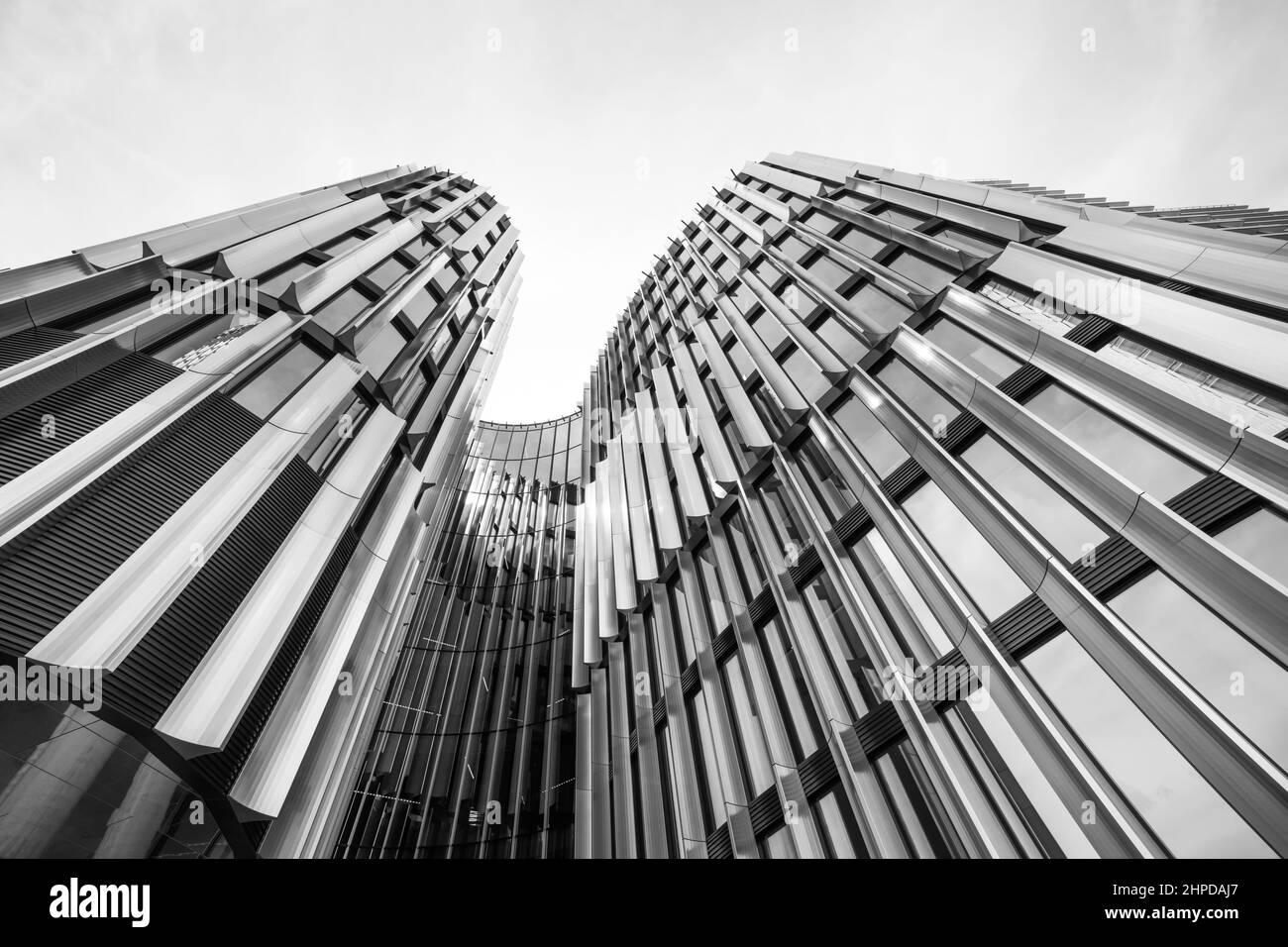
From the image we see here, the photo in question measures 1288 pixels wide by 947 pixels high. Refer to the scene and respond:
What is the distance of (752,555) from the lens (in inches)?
674

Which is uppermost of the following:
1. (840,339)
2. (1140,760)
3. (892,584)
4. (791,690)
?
(840,339)

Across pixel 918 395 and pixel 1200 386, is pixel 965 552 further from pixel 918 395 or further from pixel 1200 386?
pixel 918 395

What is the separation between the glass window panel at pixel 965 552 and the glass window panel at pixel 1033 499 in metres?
0.84

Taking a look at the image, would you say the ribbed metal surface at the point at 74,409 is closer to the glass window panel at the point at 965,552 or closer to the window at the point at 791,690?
the window at the point at 791,690

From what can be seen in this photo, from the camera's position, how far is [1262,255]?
961cm

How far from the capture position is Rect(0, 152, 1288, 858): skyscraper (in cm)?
791

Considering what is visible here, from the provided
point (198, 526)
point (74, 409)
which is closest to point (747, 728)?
point (198, 526)

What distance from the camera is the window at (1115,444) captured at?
8.96 meters

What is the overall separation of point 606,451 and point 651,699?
14.3 m

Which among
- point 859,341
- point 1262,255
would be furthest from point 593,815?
point 1262,255

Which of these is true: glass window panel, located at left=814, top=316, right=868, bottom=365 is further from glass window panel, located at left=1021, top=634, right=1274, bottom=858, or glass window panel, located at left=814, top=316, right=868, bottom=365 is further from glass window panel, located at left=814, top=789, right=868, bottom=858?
glass window panel, located at left=814, top=789, right=868, bottom=858

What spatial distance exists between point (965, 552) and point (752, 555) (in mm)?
6693

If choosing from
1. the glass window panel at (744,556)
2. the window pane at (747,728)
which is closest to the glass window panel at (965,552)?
the glass window panel at (744,556)

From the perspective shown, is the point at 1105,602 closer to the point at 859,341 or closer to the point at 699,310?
the point at 859,341
